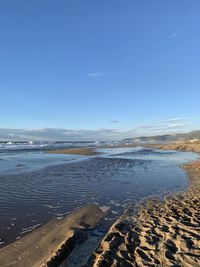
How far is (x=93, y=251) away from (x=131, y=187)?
8.83 metres

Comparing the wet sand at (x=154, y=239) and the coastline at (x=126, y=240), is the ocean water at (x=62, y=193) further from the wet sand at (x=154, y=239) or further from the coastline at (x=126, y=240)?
the wet sand at (x=154, y=239)

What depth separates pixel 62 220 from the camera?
10.1 meters

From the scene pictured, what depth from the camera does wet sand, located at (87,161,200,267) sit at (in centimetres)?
666

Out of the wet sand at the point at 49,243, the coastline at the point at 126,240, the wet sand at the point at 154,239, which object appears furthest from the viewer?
the wet sand at the point at 49,243

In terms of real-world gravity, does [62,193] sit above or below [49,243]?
above

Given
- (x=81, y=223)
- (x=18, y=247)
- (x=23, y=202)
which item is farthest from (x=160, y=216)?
(x=23, y=202)

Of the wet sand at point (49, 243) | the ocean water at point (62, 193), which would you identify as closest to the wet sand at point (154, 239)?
the wet sand at point (49, 243)

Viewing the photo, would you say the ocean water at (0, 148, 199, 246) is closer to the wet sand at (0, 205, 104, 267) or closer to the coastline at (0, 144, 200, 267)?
the wet sand at (0, 205, 104, 267)

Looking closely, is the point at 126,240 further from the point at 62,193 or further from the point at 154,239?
the point at 62,193

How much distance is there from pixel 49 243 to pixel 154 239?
2781mm

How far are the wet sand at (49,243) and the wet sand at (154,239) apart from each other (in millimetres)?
852

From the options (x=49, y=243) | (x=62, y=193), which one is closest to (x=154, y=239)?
(x=49, y=243)

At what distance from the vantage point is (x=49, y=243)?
319 inches

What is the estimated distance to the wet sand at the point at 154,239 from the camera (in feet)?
21.9
